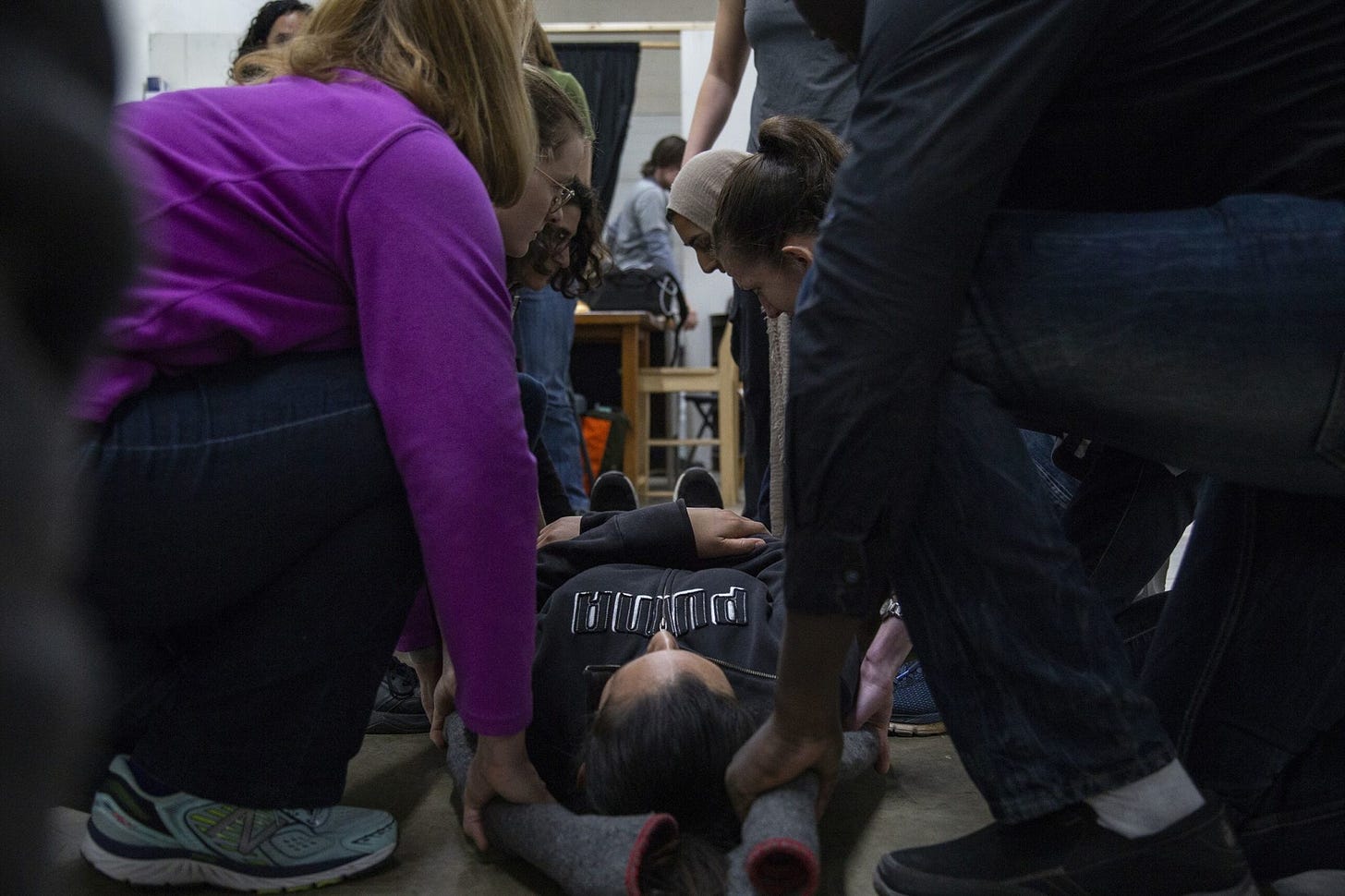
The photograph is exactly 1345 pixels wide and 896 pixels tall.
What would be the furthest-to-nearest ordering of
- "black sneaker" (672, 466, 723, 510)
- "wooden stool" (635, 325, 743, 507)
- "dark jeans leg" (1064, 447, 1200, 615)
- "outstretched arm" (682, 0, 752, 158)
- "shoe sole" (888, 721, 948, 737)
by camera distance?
"wooden stool" (635, 325, 743, 507) < "outstretched arm" (682, 0, 752, 158) < "black sneaker" (672, 466, 723, 510) < "shoe sole" (888, 721, 948, 737) < "dark jeans leg" (1064, 447, 1200, 615)

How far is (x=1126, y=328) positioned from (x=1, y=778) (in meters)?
0.67

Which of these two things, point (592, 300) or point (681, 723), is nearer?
point (681, 723)

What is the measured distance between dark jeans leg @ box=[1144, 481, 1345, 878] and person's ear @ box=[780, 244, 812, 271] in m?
0.73

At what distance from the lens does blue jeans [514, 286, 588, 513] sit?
2.61 meters

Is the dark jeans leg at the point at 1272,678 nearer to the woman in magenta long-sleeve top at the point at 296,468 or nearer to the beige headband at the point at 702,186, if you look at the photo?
the woman in magenta long-sleeve top at the point at 296,468

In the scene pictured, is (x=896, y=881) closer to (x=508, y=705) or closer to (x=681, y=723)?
(x=681, y=723)

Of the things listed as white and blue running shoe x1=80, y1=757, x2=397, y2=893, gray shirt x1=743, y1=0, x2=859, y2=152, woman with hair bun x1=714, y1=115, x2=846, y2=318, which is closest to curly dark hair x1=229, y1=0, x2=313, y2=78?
gray shirt x1=743, y1=0, x2=859, y2=152

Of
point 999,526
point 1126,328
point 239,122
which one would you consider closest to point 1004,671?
point 999,526

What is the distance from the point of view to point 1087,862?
77 centimetres

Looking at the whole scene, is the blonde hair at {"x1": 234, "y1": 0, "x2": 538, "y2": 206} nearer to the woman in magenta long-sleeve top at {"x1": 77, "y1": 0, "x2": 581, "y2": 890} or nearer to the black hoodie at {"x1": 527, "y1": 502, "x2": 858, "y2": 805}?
the woman in magenta long-sleeve top at {"x1": 77, "y1": 0, "x2": 581, "y2": 890}

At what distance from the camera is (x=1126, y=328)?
28.9 inches

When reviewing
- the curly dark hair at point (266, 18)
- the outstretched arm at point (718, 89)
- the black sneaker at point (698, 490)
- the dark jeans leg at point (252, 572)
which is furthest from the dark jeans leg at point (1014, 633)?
the curly dark hair at point (266, 18)

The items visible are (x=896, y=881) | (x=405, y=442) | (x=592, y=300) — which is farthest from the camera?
(x=592, y=300)

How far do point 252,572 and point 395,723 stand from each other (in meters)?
0.59
